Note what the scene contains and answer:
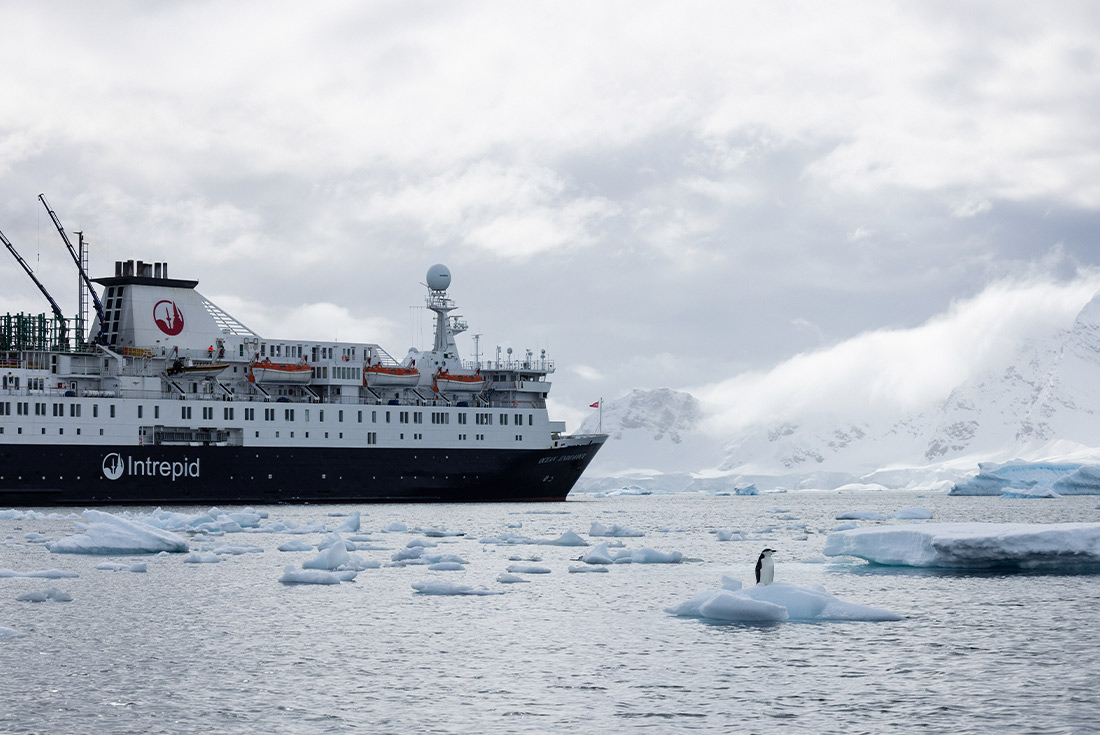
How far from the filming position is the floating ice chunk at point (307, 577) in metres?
24.0

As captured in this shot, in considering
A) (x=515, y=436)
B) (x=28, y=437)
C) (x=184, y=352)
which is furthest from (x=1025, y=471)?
(x=28, y=437)

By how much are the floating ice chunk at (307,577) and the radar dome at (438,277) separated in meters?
41.9

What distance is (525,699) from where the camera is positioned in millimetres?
14062

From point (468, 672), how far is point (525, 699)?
1699 millimetres

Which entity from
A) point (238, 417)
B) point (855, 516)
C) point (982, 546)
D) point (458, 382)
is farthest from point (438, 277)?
point (982, 546)

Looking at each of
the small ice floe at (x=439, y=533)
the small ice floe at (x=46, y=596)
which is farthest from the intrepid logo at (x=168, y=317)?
the small ice floe at (x=46, y=596)

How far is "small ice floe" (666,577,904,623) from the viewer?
18.5 meters

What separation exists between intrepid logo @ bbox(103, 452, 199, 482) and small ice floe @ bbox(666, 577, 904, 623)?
3722 centimetres

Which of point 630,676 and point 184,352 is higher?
point 184,352

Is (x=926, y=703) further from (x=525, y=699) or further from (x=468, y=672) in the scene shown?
(x=468, y=672)

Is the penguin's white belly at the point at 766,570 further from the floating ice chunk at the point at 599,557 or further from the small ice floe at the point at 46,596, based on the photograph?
the small ice floe at the point at 46,596

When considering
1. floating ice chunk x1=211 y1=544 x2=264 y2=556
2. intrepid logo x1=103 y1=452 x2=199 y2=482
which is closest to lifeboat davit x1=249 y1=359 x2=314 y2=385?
intrepid logo x1=103 y1=452 x2=199 y2=482

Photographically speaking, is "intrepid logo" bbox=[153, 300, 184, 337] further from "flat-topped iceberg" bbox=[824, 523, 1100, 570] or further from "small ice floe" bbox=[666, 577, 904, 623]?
"small ice floe" bbox=[666, 577, 904, 623]

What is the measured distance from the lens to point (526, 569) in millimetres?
26594
